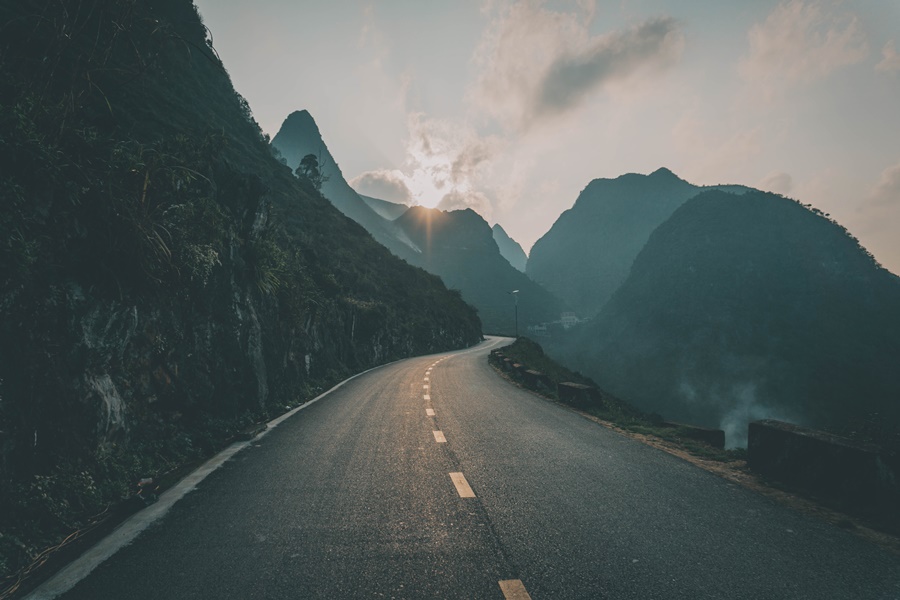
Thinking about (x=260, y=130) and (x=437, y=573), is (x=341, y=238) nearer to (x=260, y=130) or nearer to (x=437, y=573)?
(x=260, y=130)

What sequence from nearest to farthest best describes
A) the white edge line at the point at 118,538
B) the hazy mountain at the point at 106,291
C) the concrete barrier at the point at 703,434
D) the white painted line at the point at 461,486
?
the white edge line at the point at 118,538 < the hazy mountain at the point at 106,291 < the white painted line at the point at 461,486 < the concrete barrier at the point at 703,434

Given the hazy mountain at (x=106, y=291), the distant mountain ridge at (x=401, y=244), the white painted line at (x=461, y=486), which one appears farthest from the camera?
the distant mountain ridge at (x=401, y=244)

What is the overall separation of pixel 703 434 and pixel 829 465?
2845 mm

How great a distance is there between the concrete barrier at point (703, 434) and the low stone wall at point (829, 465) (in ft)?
4.38

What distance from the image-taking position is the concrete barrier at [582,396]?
1066 cm

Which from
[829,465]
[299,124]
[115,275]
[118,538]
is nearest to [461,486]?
[118,538]

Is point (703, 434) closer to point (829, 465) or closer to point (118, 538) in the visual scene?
point (829, 465)

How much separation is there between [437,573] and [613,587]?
4.12 ft

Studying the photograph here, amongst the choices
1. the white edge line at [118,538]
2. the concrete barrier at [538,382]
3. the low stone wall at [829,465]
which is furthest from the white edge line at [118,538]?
the concrete barrier at [538,382]

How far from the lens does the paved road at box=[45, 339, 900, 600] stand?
8.96ft

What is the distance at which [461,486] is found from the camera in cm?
465

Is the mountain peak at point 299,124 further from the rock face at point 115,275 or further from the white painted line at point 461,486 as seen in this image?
the white painted line at point 461,486

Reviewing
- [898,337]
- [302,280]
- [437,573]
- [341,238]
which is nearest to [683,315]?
[898,337]

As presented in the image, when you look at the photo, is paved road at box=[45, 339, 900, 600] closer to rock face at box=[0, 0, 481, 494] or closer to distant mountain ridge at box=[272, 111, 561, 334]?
rock face at box=[0, 0, 481, 494]
